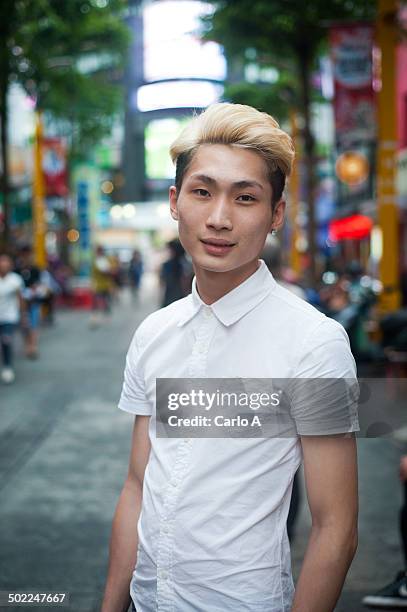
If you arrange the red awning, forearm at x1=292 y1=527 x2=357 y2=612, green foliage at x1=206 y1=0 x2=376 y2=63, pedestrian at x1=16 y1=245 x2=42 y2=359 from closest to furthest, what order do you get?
forearm at x1=292 y1=527 x2=357 y2=612 → green foliage at x1=206 y1=0 x2=376 y2=63 → pedestrian at x1=16 y1=245 x2=42 y2=359 → the red awning

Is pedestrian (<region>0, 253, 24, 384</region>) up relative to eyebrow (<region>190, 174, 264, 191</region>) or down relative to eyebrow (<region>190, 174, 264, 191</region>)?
down

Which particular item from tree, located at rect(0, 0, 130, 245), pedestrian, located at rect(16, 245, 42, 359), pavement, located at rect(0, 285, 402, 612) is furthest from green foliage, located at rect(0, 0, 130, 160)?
pavement, located at rect(0, 285, 402, 612)

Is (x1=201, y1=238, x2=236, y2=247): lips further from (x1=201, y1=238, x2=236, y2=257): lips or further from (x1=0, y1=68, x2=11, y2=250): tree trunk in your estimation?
(x1=0, y1=68, x2=11, y2=250): tree trunk

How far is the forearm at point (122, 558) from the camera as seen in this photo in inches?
71.6

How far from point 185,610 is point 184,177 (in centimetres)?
83

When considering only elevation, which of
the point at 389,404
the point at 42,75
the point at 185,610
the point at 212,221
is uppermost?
the point at 42,75

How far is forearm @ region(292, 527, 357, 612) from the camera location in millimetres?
1554

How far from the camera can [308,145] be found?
16516mm

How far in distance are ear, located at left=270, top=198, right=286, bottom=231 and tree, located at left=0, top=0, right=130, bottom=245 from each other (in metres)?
14.7

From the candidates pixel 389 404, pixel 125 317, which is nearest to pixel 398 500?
pixel 389 404

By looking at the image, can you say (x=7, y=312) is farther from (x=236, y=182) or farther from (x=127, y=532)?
(x=236, y=182)

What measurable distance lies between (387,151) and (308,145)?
6.80 m

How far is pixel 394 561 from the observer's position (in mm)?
4637

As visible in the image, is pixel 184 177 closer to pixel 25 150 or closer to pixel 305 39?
pixel 305 39
